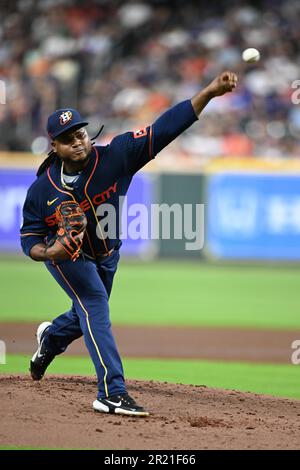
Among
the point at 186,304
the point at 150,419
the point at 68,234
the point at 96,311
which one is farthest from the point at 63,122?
the point at 186,304

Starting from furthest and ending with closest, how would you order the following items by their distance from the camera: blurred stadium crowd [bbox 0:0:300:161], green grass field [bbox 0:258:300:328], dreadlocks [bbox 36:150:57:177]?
1. blurred stadium crowd [bbox 0:0:300:161]
2. green grass field [bbox 0:258:300:328]
3. dreadlocks [bbox 36:150:57:177]

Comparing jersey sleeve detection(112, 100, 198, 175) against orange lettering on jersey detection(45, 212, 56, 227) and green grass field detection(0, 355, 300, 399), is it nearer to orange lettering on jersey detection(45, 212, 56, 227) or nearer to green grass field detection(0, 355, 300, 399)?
orange lettering on jersey detection(45, 212, 56, 227)

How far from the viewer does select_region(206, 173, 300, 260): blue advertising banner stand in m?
15.8

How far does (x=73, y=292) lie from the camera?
560cm

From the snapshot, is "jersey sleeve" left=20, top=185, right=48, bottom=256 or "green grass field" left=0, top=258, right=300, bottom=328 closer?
"jersey sleeve" left=20, top=185, right=48, bottom=256

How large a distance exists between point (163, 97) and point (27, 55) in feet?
10.6

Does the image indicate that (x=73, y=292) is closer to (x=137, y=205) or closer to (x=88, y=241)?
(x=88, y=241)

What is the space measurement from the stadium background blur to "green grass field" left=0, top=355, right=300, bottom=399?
13.1 feet

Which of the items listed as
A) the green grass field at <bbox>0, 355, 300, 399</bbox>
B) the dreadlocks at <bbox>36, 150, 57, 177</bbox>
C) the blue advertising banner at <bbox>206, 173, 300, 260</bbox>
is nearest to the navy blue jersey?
the dreadlocks at <bbox>36, 150, 57, 177</bbox>

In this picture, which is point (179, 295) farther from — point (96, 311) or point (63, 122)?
point (63, 122)

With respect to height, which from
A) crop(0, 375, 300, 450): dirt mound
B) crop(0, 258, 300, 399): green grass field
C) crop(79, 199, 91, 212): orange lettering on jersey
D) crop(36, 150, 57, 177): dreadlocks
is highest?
crop(36, 150, 57, 177): dreadlocks
